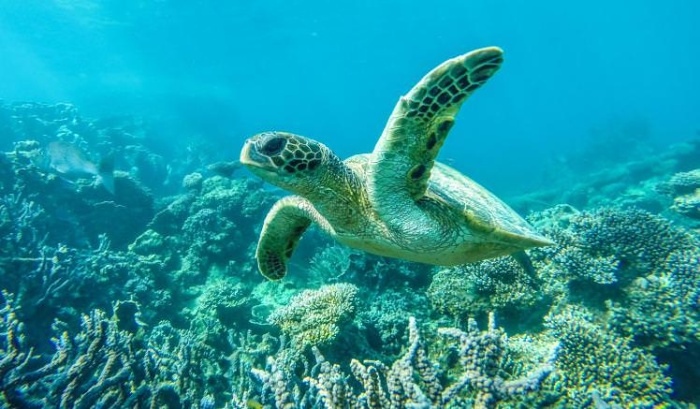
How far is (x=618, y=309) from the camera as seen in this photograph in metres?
3.87

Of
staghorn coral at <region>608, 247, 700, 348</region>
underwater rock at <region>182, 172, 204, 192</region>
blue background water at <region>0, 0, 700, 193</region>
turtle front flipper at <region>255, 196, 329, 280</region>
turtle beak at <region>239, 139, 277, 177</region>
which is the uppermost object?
blue background water at <region>0, 0, 700, 193</region>

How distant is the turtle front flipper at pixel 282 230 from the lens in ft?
10.4

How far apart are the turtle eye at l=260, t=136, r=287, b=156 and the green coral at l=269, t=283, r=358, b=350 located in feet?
7.12

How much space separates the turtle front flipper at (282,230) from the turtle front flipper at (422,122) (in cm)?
95

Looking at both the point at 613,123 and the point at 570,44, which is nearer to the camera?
the point at 613,123

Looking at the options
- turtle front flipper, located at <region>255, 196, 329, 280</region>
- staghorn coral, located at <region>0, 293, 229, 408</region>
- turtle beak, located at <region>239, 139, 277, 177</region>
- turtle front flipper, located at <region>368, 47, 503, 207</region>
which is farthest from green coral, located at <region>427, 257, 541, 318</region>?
turtle beak, located at <region>239, 139, 277, 177</region>

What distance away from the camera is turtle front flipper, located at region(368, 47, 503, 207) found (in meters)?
2.00

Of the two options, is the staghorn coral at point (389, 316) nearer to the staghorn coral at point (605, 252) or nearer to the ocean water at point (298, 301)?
the ocean water at point (298, 301)

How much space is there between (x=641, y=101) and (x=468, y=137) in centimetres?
5169

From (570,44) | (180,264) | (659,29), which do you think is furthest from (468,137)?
(180,264)

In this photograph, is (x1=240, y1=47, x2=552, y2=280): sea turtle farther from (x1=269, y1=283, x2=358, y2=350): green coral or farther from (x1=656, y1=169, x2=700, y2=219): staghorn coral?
(x1=656, y1=169, x2=700, y2=219): staghorn coral

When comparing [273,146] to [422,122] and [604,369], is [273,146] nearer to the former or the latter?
[422,122]

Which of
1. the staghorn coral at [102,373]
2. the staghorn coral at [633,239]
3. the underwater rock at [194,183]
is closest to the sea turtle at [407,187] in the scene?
the staghorn coral at [102,373]

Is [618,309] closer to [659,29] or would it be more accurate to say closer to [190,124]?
[190,124]
